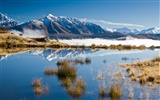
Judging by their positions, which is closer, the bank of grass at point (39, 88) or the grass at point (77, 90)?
the grass at point (77, 90)

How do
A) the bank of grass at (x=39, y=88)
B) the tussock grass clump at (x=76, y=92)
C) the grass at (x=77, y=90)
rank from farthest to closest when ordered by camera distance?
A: 1. the bank of grass at (x=39, y=88)
2. the grass at (x=77, y=90)
3. the tussock grass clump at (x=76, y=92)

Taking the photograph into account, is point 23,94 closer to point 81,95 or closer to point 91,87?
point 81,95

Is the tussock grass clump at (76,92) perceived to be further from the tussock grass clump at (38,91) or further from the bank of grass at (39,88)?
the tussock grass clump at (38,91)

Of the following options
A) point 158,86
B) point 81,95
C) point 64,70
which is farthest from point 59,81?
point 158,86

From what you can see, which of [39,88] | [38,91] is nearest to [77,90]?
[38,91]

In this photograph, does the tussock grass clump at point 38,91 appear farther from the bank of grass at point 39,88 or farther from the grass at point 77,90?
the grass at point 77,90

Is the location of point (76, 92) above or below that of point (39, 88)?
below

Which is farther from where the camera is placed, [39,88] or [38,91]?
[39,88]

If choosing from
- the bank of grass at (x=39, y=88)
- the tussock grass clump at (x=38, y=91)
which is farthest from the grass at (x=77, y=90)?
the tussock grass clump at (x=38, y=91)

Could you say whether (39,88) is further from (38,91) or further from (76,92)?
(76,92)

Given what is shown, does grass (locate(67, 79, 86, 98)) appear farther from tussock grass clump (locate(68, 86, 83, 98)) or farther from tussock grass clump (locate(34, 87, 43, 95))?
tussock grass clump (locate(34, 87, 43, 95))

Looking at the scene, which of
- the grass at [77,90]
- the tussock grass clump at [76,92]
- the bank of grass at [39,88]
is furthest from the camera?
the bank of grass at [39,88]

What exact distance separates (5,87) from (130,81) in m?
8.23

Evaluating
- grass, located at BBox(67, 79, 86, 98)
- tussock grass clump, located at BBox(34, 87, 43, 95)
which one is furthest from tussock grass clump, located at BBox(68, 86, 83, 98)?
tussock grass clump, located at BBox(34, 87, 43, 95)
